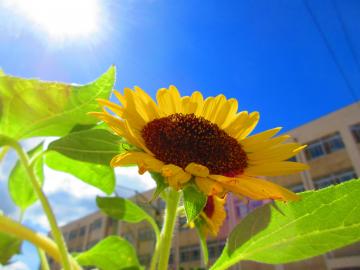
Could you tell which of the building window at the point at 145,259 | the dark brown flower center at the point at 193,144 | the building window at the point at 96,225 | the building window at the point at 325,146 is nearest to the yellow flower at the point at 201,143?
the dark brown flower center at the point at 193,144

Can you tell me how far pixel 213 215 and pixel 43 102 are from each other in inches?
12.5

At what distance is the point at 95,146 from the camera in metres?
0.41

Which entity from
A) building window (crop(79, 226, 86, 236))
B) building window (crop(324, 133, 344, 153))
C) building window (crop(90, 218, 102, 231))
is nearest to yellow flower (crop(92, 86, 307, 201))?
building window (crop(324, 133, 344, 153))

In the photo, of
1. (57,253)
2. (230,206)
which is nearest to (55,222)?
(57,253)

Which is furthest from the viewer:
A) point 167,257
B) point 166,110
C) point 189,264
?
point 189,264

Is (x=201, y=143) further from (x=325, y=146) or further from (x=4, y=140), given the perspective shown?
(x=325, y=146)

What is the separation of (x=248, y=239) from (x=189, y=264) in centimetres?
1438

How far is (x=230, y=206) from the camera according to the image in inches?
487

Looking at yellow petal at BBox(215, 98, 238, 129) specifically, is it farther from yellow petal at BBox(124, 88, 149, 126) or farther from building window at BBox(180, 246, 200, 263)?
building window at BBox(180, 246, 200, 263)

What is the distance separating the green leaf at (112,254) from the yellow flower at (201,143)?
9.8 inches

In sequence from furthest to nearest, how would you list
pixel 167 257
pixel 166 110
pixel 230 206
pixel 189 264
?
pixel 189 264
pixel 230 206
pixel 166 110
pixel 167 257

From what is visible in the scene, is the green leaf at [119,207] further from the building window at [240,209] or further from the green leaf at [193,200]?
the building window at [240,209]

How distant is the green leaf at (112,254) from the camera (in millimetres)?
600

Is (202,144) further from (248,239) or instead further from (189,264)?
(189,264)
